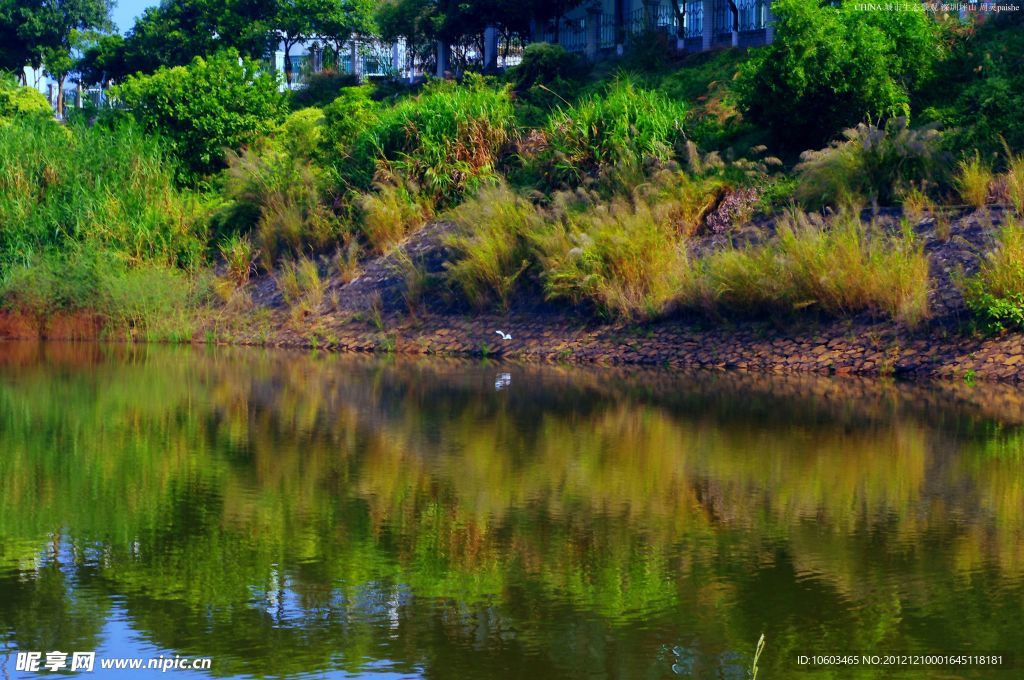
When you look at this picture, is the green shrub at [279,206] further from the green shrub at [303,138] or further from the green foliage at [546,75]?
the green foliage at [546,75]

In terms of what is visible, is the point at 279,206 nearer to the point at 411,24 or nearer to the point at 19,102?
the point at 411,24

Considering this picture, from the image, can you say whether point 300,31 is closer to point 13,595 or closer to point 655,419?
point 655,419

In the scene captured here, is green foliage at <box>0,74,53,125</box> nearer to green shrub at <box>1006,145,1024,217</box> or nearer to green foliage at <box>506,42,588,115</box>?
green foliage at <box>506,42,588,115</box>

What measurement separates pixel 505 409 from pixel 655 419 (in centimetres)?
208

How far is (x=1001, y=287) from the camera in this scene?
66.6 feet

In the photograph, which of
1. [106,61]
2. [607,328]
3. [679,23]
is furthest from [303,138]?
[106,61]

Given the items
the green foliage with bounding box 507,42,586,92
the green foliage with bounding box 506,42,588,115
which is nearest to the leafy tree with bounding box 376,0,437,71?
the green foliage with bounding box 506,42,588,115

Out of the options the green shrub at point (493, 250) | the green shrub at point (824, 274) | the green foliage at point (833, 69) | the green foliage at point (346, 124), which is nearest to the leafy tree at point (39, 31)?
the green foliage at point (346, 124)

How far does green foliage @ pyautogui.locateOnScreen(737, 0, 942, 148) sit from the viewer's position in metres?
27.2

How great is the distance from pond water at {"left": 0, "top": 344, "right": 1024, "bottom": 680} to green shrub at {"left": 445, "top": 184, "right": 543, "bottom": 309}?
9270 millimetres

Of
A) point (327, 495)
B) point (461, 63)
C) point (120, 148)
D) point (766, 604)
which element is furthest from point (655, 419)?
point (461, 63)

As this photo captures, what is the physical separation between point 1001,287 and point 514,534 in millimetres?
13083

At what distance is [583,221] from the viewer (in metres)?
26.6

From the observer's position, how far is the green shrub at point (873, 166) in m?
24.3
